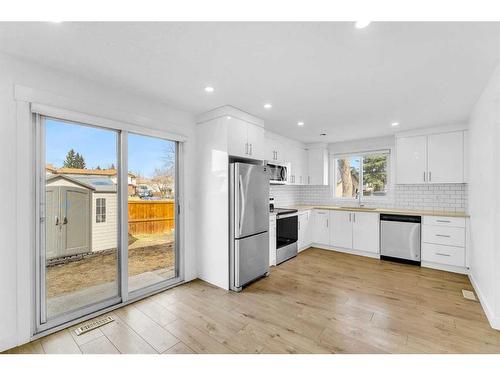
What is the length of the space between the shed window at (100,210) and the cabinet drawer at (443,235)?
15.9ft

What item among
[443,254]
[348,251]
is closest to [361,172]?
[348,251]

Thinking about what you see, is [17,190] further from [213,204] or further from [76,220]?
[213,204]

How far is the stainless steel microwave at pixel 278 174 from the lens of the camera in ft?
13.6

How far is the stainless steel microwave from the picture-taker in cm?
415

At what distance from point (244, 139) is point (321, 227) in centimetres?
288

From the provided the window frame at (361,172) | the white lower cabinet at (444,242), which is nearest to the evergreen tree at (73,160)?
the window frame at (361,172)

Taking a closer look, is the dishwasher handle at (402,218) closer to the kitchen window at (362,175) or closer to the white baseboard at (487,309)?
the kitchen window at (362,175)

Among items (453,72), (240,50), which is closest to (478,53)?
(453,72)

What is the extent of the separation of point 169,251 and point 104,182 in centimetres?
128

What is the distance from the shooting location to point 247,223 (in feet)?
10.5

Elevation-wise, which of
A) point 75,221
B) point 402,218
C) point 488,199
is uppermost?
point 488,199

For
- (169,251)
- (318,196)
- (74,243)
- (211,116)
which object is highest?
(211,116)

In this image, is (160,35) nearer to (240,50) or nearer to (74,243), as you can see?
(240,50)
